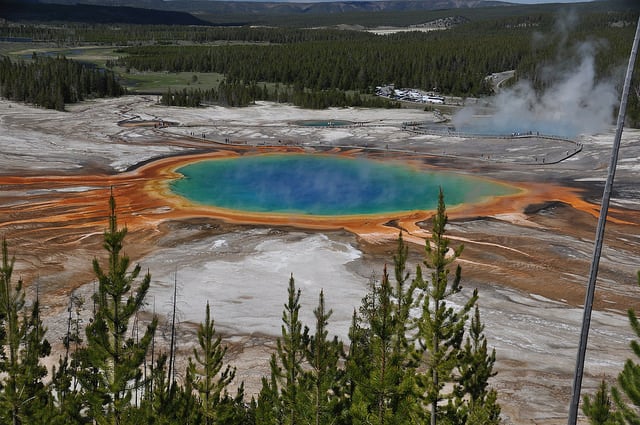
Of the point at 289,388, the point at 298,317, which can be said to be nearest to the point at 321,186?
the point at 298,317

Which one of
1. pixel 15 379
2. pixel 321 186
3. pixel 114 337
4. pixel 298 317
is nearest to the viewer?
pixel 114 337

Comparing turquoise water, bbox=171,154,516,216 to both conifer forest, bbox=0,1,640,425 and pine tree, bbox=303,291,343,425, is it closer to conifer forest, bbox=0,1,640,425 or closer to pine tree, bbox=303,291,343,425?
conifer forest, bbox=0,1,640,425

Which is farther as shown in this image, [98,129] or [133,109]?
[133,109]

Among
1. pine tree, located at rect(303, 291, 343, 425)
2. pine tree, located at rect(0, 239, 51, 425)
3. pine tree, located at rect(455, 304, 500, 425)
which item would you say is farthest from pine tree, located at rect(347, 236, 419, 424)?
pine tree, located at rect(0, 239, 51, 425)

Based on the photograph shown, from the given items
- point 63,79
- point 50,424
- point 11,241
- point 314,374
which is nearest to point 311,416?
point 314,374

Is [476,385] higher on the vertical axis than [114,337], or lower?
lower

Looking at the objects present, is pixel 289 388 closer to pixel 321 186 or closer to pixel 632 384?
pixel 632 384

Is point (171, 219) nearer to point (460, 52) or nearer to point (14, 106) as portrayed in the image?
point (14, 106)
